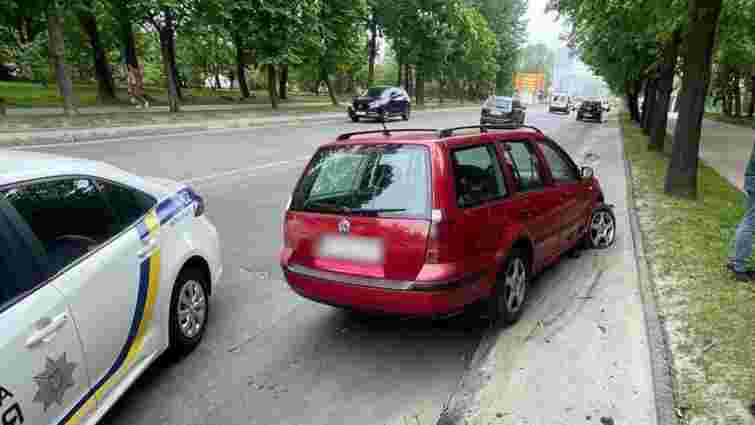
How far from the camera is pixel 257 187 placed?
9.05 meters

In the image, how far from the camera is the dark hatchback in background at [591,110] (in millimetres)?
34344

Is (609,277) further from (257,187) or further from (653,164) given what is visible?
(653,164)

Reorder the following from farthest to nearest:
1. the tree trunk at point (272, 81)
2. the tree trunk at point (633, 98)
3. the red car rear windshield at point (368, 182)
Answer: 1. the tree trunk at point (633, 98)
2. the tree trunk at point (272, 81)
3. the red car rear windshield at point (368, 182)

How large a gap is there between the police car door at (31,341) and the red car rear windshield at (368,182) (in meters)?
1.81

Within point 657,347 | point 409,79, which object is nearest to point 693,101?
point 657,347

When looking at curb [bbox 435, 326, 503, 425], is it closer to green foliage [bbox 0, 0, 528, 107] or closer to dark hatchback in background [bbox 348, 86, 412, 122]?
green foliage [bbox 0, 0, 528, 107]

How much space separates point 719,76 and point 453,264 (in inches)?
1704

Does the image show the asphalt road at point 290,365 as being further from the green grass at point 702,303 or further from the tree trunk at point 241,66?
the tree trunk at point 241,66

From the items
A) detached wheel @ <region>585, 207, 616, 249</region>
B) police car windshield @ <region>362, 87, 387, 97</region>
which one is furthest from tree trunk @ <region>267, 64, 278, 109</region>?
detached wheel @ <region>585, 207, 616, 249</region>

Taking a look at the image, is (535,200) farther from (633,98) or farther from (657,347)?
(633,98)

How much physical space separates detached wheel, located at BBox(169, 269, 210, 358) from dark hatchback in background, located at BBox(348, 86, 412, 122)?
20.1 metres

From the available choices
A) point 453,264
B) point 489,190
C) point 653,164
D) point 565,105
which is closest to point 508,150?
point 489,190

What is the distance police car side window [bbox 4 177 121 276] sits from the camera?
8.07 feet

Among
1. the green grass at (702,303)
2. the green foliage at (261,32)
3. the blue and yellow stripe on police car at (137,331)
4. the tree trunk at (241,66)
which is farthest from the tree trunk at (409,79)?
the blue and yellow stripe on police car at (137,331)
